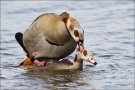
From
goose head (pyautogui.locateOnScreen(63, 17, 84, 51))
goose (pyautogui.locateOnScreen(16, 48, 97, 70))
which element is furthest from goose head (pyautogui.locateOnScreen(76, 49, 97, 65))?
goose head (pyautogui.locateOnScreen(63, 17, 84, 51))

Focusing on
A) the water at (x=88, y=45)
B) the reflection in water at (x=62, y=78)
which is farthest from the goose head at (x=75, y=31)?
the water at (x=88, y=45)

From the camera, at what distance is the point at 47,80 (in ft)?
35.9

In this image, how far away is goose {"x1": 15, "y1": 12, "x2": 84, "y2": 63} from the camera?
1103cm

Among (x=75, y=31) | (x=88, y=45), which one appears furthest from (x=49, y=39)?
(x=88, y=45)

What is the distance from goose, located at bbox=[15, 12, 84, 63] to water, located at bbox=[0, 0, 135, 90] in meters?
0.43

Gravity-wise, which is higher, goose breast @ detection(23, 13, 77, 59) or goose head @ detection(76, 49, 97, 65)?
goose breast @ detection(23, 13, 77, 59)

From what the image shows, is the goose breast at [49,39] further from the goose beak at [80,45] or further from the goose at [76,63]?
the goose beak at [80,45]

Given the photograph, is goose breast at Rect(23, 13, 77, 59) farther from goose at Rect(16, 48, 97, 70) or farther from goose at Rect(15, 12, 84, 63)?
goose at Rect(16, 48, 97, 70)

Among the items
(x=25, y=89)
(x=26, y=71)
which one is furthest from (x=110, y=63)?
(x=25, y=89)

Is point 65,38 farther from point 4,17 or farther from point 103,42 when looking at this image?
point 4,17

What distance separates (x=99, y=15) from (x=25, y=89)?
27.9 feet

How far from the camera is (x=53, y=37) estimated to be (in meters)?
11.4

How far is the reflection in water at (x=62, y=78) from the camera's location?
10.5m

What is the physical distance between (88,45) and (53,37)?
294 centimetres
